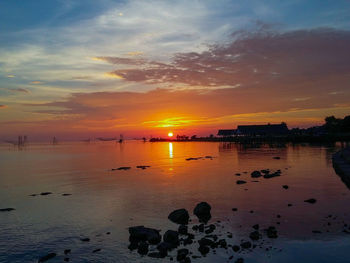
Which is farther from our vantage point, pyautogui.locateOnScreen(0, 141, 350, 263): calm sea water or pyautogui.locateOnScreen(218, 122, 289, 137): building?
pyautogui.locateOnScreen(218, 122, 289, 137): building

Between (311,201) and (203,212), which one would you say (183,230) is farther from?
(311,201)

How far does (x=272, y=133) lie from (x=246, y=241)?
165403 mm

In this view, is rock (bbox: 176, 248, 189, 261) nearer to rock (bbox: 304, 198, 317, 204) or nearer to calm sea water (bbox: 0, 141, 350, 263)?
calm sea water (bbox: 0, 141, 350, 263)

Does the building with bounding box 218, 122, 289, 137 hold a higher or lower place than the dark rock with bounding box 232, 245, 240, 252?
higher

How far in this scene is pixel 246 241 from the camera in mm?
16844

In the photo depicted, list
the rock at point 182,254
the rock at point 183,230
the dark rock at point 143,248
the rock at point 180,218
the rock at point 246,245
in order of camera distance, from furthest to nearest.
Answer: the rock at point 180,218 < the rock at point 183,230 < the dark rock at point 143,248 < the rock at point 246,245 < the rock at point 182,254

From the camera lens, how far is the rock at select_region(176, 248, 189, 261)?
14848 mm

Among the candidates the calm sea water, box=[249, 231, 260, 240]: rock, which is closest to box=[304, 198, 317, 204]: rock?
the calm sea water

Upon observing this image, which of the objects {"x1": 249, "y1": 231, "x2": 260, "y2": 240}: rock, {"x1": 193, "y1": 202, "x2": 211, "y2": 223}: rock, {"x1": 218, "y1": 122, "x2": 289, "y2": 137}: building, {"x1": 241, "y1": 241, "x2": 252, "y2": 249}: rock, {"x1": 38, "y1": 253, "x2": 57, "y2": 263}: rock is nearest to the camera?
{"x1": 38, "y1": 253, "x2": 57, "y2": 263}: rock

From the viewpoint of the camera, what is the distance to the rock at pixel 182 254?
1485 centimetres

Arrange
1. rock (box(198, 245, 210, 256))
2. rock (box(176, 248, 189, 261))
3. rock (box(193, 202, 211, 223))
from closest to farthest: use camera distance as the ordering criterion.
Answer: rock (box(176, 248, 189, 261)) < rock (box(198, 245, 210, 256)) < rock (box(193, 202, 211, 223))

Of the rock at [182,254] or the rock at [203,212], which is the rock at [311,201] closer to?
the rock at [203,212]

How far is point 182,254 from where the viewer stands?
15.1 m

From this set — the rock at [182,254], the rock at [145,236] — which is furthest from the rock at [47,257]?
the rock at [182,254]
